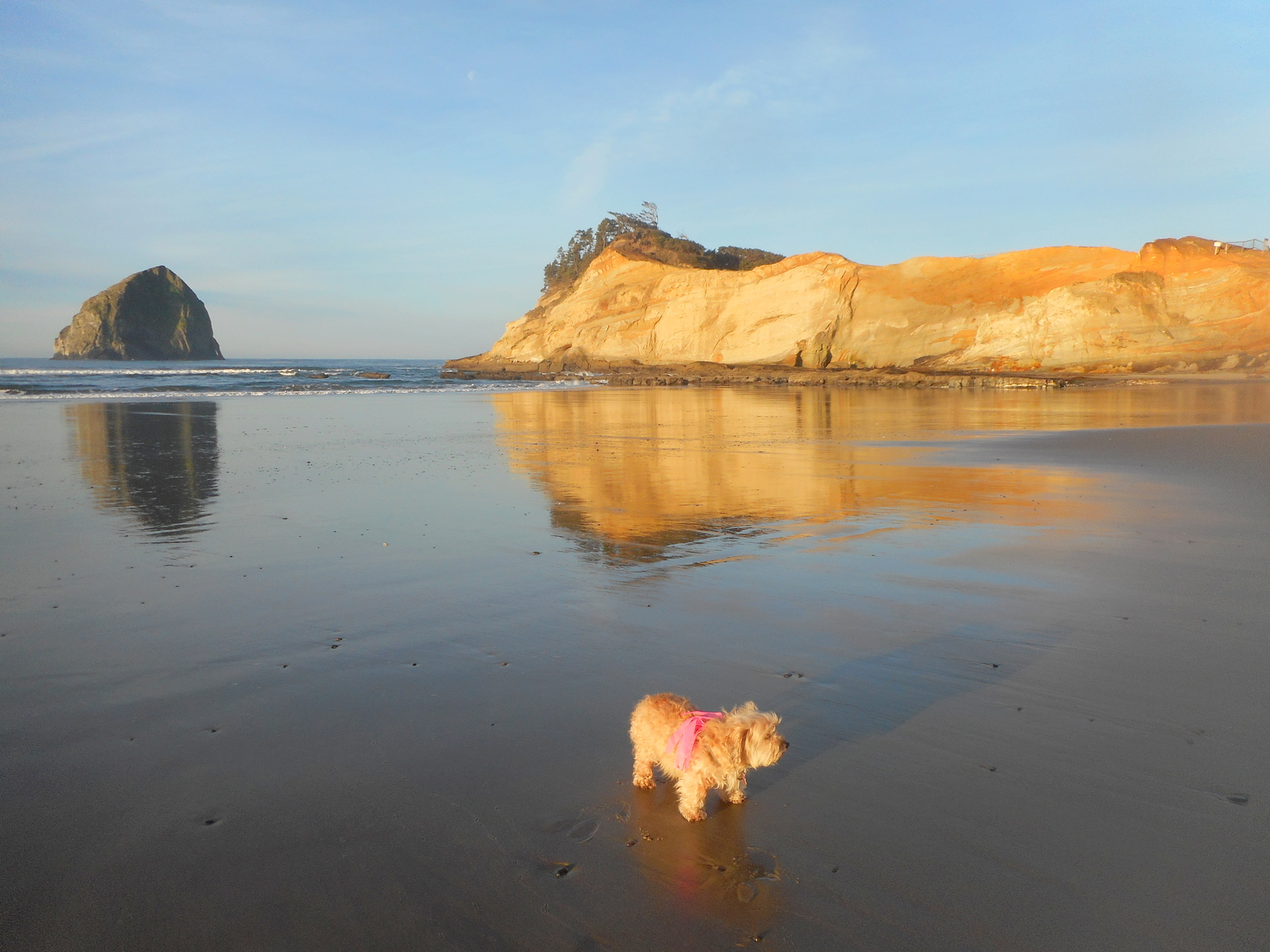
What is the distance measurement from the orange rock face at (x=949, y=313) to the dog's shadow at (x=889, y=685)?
39875 millimetres

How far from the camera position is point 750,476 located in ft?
34.8

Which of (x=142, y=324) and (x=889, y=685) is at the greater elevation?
(x=142, y=324)

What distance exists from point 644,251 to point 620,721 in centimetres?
6257

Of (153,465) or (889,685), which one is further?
(153,465)

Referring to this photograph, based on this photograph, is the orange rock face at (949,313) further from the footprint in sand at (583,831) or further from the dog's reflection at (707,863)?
the footprint in sand at (583,831)

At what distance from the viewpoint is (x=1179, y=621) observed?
4.68 metres

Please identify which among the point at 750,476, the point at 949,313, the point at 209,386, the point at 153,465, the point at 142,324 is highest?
the point at 142,324

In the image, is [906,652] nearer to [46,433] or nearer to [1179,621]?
[1179,621]

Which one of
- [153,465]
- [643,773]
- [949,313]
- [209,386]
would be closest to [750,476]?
[643,773]

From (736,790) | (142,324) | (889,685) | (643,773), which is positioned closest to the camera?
(736,790)

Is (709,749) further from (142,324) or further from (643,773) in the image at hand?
(142,324)

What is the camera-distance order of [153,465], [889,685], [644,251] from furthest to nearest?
[644,251] → [153,465] → [889,685]

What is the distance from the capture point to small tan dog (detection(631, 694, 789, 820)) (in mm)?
2730

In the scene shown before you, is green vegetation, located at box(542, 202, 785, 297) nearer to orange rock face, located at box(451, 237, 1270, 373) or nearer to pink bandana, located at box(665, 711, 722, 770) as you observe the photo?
orange rock face, located at box(451, 237, 1270, 373)
